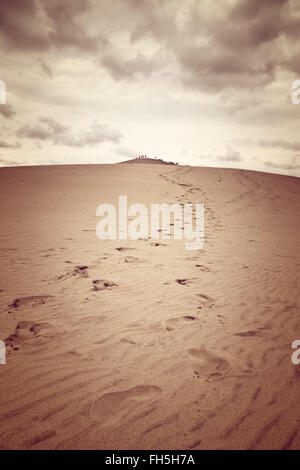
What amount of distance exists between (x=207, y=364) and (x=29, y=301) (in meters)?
2.72

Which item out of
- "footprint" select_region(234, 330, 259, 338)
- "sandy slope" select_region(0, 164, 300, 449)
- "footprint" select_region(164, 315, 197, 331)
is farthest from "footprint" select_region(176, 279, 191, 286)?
"footprint" select_region(234, 330, 259, 338)

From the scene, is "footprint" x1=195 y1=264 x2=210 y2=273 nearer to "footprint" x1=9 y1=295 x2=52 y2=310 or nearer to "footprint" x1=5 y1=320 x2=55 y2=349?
"footprint" x1=9 y1=295 x2=52 y2=310

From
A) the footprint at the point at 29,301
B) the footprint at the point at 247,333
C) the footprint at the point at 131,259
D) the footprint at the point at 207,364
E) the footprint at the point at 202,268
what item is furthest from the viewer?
the footprint at the point at 131,259

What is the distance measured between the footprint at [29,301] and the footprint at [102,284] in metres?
0.76

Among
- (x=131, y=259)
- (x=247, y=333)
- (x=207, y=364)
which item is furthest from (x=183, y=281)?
(x=207, y=364)

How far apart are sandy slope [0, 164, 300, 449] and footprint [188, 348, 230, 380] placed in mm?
11

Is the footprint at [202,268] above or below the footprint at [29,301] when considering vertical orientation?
above

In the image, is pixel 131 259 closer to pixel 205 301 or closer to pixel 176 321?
pixel 205 301

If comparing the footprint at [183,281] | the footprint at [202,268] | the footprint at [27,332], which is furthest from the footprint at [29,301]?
the footprint at [202,268]

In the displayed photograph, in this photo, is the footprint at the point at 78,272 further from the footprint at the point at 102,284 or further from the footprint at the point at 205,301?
the footprint at the point at 205,301

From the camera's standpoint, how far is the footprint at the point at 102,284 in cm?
406

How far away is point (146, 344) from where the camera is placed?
274 cm

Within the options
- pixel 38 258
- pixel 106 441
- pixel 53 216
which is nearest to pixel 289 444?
pixel 106 441

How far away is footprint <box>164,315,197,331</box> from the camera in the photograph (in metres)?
3.10
